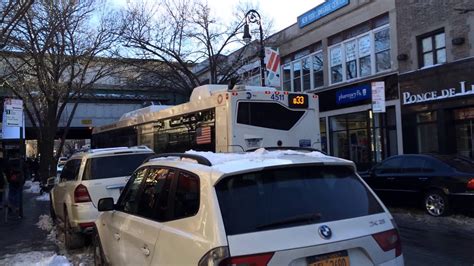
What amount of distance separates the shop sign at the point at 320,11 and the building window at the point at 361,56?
1839 millimetres

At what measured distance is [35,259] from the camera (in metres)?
8.54

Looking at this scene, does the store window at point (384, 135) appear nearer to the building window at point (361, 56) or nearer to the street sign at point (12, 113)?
the building window at point (361, 56)

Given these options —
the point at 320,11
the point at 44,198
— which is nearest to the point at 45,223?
the point at 44,198

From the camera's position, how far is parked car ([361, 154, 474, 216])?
11480 millimetres

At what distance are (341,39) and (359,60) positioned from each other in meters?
2.01

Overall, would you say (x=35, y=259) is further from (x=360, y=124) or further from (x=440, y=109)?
(x=360, y=124)

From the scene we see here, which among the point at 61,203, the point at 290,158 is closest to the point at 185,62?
the point at 61,203

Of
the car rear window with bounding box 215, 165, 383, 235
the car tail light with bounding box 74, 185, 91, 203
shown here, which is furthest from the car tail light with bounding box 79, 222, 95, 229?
the car rear window with bounding box 215, 165, 383, 235

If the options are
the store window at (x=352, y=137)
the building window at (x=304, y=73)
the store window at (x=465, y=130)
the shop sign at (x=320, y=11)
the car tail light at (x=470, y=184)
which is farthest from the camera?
the building window at (x=304, y=73)

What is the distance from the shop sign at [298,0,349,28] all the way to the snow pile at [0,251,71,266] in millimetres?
20818

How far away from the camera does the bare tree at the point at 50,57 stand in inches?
795

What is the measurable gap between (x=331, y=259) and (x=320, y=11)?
85.3ft

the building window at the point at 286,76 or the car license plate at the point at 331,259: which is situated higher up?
the building window at the point at 286,76

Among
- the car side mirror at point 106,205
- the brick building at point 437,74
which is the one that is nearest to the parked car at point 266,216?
the car side mirror at point 106,205
